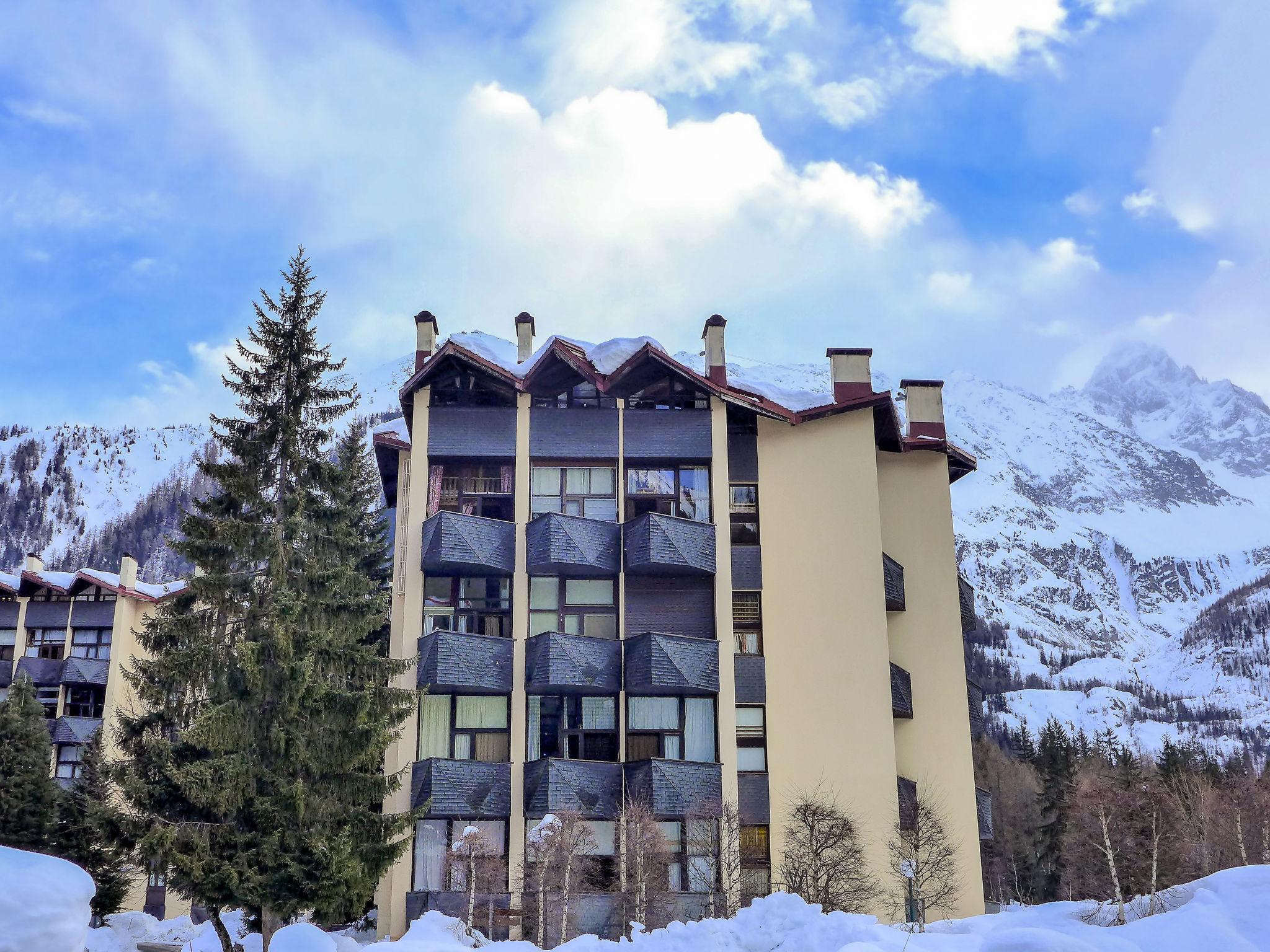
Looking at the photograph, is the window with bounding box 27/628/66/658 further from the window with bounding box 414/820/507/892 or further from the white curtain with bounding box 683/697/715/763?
the white curtain with bounding box 683/697/715/763

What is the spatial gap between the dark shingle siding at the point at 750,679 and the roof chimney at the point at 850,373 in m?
9.37

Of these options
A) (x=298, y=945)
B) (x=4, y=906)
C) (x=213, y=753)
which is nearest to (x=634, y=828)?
(x=213, y=753)

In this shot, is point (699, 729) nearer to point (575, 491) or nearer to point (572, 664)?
point (572, 664)

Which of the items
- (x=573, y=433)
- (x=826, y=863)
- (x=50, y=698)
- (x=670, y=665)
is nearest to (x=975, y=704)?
(x=826, y=863)

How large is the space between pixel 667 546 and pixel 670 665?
3.49 metres

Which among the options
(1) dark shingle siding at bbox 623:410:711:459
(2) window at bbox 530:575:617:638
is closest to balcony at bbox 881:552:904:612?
(1) dark shingle siding at bbox 623:410:711:459

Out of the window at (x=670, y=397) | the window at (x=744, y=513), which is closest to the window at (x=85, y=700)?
the window at (x=670, y=397)

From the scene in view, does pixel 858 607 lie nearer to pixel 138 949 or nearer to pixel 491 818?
pixel 491 818

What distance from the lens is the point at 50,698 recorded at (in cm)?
6350

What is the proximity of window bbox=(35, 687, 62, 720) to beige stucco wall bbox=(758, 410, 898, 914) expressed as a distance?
142 ft

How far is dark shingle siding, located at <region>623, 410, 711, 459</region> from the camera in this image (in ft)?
125

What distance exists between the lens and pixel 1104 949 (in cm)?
1405

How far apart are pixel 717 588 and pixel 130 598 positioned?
40657 millimetres

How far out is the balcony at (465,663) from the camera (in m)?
34.4
